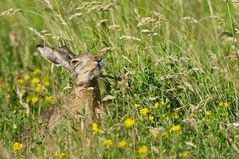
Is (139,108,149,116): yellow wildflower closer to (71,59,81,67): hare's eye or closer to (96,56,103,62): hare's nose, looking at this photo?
(96,56,103,62): hare's nose

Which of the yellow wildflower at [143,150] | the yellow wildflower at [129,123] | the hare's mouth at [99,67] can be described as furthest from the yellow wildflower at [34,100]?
the yellow wildflower at [143,150]

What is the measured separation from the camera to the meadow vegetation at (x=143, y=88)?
562cm

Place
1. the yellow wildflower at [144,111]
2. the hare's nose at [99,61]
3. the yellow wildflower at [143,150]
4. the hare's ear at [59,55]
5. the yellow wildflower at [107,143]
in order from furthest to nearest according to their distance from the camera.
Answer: the hare's ear at [59,55] → the hare's nose at [99,61] → the yellow wildflower at [144,111] → the yellow wildflower at [107,143] → the yellow wildflower at [143,150]

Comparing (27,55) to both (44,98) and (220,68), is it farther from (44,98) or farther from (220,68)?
(220,68)

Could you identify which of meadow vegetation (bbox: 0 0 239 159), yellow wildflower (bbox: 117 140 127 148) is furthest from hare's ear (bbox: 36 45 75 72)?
yellow wildflower (bbox: 117 140 127 148)

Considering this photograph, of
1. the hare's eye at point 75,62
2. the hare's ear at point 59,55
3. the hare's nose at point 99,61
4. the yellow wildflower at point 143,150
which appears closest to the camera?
the yellow wildflower at point 143,150

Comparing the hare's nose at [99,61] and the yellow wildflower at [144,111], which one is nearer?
the yellow wildflower at [144,111]

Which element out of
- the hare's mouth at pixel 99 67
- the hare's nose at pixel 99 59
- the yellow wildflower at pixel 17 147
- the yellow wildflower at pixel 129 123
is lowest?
the yellow wildflower at pixel 17 147

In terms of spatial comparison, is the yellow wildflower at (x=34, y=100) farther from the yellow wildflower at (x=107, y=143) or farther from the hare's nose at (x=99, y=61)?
the yellow wildflower at (x=107, y=143)

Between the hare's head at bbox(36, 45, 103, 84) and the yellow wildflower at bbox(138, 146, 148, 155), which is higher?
the hare's head at bbox(36, 45, 103, 84)

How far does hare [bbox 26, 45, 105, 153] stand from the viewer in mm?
6941

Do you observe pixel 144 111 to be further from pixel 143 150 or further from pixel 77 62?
pixel 77 62

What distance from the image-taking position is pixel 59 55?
731 cm

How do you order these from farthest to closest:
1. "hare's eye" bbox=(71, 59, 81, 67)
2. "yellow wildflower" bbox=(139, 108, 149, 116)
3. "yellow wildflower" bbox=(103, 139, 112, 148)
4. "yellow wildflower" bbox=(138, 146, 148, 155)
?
"hare's eye" bbox=(71, 59, 81, 67)
"yellow wildflower" bbox=(139, 108, 149, 116)
"yellow wildflower" bbox=(103, 139, 112, 148)
"yellow wildflower" bbox=(138, 146, 148, 155)
